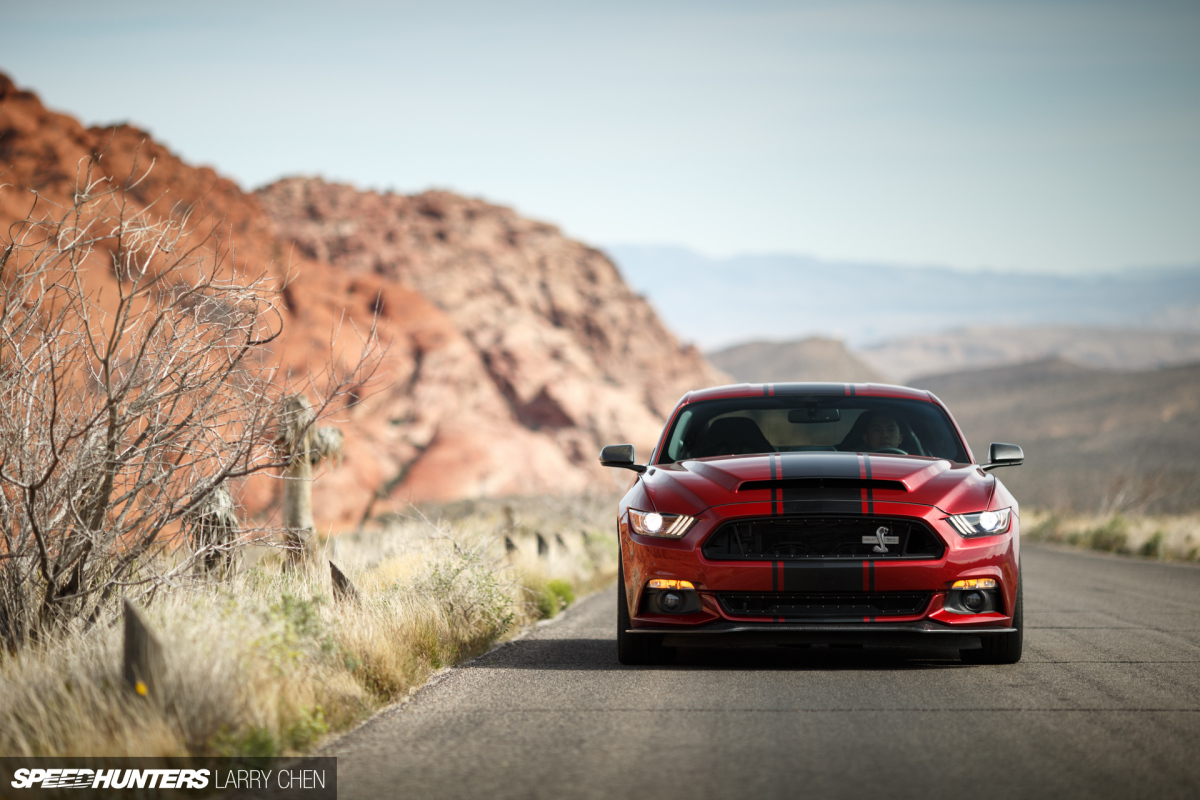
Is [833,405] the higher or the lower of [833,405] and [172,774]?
the higher

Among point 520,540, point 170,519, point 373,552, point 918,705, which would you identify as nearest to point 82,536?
point 170,519

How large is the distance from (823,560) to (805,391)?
240 centimetres

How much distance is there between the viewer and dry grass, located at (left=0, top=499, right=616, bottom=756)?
505cm

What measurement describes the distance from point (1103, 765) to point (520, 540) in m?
12.7

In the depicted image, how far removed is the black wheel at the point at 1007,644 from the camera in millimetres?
7496

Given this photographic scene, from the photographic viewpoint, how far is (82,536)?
692 cm

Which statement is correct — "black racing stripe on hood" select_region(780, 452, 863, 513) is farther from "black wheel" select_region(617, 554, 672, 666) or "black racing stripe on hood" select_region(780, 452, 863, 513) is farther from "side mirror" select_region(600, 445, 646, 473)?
"side mirror" select_region(600, 445, 646, 473)

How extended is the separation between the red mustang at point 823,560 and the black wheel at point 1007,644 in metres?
0.01

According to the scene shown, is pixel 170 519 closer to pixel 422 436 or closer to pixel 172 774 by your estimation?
pixel 172 774

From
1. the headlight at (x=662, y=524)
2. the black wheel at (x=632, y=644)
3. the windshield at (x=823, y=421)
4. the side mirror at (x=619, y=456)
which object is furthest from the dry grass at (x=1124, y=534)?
the headlight at (x=662, y=524)

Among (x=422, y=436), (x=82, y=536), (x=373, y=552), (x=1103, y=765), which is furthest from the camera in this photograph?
(x=422, y=436)

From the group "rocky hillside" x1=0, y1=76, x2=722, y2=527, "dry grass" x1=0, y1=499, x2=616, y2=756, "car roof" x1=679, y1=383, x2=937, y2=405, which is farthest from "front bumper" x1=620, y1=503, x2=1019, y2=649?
"rocky hillside" x1=0, y1=76, x2=722, y2=527

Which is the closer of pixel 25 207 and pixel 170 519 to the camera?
pixel 170 519

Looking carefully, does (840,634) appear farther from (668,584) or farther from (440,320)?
(440,320)
